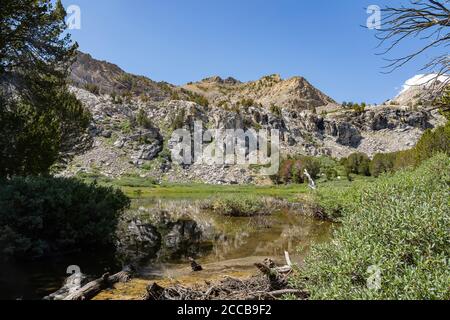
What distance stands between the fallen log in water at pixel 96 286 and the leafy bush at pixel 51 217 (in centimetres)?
504

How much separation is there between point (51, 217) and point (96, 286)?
299 inches

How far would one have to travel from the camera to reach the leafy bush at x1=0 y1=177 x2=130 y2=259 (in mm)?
15578

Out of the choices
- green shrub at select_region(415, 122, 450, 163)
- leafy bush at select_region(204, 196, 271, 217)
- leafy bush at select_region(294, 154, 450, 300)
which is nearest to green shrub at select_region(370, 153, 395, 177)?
green shrub at select_region(415, 122, 450, 163)

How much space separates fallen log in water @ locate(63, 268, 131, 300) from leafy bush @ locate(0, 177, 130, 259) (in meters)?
5.04

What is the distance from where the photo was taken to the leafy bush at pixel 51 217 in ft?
51.1

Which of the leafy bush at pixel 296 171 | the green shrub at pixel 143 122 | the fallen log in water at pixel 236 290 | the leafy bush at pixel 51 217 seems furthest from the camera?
the green shrub at pixel 143 122

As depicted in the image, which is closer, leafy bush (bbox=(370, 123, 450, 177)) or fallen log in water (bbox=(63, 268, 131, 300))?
fallen log in water (bbox=(63, 268, 131, 300))

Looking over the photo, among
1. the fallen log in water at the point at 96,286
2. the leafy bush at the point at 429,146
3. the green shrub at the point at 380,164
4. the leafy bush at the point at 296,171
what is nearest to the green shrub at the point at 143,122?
the leafy bush at the point at 296,171

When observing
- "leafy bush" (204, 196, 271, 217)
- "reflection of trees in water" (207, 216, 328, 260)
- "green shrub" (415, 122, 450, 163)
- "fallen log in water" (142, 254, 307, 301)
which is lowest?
"reflection of trees in water" (207, 216, 328, 260)

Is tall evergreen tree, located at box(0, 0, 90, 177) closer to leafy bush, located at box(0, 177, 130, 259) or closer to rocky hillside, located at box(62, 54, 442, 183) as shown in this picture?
leafy bush, located at box(0, 177, 130, 259)

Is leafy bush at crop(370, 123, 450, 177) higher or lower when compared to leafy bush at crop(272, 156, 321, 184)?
higher

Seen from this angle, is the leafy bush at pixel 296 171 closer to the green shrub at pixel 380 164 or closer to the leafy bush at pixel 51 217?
the green shrub at pixel 380 164

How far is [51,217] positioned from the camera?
57.2 ft
